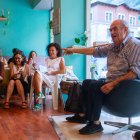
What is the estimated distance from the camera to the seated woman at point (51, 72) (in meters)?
3.82

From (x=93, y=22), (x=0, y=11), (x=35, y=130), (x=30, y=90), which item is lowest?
(x=35, y=130)

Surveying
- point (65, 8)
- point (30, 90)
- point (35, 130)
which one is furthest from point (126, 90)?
point (65, 8)

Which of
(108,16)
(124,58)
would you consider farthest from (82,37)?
(124,58)

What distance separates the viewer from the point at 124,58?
250 centimetres

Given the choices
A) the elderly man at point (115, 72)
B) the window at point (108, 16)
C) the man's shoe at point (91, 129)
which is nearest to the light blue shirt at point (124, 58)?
the elderly man at point (115, 72)

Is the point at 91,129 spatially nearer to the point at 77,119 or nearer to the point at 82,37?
the point at 77,119

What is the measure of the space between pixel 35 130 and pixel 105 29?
97.3 inches

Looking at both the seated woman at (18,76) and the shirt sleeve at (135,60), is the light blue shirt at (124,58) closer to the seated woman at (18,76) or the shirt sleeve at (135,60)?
the shirt sleeve at (135,60)

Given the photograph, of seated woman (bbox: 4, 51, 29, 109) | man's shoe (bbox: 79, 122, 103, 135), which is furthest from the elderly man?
seated woman (bbox: 4, 51, 29, 109)

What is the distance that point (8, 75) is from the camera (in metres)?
4.22

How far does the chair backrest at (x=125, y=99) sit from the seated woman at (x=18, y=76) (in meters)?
1.93

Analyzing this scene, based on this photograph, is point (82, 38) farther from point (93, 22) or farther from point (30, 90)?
point (30, 90)

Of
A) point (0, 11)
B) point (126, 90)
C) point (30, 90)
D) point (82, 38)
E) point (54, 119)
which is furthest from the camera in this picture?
point (0, 11)

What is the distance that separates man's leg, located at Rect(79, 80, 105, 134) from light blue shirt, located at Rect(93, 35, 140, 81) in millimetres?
205
